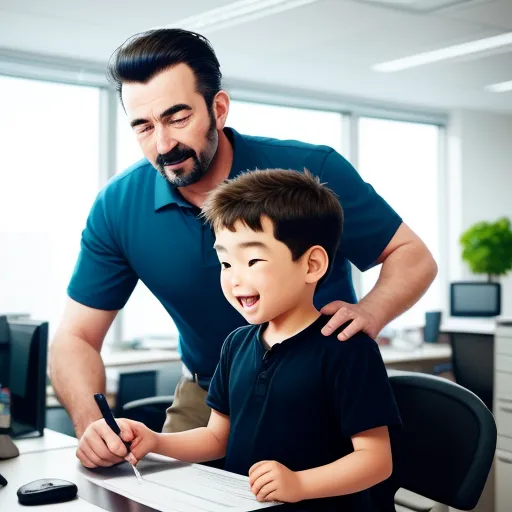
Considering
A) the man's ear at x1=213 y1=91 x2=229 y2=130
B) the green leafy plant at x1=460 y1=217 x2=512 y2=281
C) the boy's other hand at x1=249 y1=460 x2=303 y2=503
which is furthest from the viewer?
the green leafy plant at x1=460 y1=217 x2=512 y2=281

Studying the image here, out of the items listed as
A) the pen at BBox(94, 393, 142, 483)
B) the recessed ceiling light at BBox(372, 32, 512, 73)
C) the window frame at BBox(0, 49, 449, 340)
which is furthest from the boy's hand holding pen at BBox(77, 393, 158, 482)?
the recessed ceiling light at BBox(372, 32, 512, 73)

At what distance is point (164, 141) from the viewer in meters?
1.44

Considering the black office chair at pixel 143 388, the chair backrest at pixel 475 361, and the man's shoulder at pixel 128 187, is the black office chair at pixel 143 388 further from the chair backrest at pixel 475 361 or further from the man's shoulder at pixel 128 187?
the chair backrest at pixel 475 361

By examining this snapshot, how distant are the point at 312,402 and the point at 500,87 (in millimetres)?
6222

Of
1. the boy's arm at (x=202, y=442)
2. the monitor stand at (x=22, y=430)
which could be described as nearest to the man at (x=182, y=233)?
the boy's arm at (x=202, y=442)

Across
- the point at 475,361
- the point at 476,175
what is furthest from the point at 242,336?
the point at 476,175

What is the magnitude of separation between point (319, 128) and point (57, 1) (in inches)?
122

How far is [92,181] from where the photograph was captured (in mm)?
5957

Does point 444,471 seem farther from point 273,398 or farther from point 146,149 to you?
point 146,149

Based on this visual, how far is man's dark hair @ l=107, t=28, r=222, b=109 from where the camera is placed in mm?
1453

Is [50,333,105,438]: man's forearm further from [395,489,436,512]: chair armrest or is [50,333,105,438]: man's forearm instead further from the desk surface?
the desk surface

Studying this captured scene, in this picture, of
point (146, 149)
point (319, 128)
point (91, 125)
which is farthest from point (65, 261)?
point (146, 149)

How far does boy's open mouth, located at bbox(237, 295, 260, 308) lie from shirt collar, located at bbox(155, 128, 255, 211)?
522mm

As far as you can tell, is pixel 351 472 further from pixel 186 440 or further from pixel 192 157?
pixel 192 157
